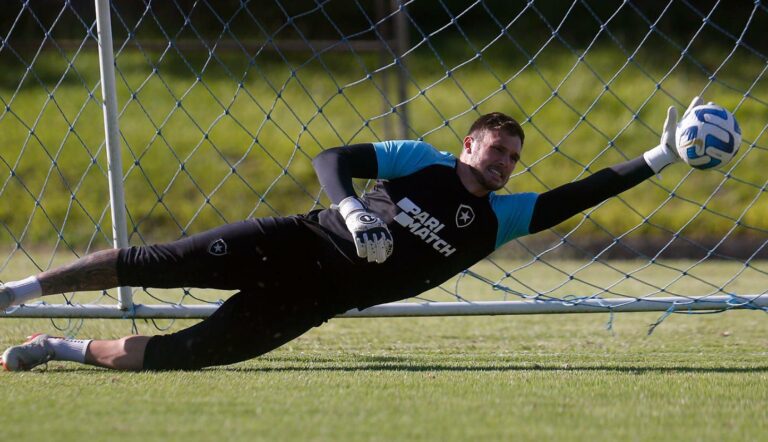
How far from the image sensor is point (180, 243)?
414cm

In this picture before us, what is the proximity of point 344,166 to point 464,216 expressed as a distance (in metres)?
0.52

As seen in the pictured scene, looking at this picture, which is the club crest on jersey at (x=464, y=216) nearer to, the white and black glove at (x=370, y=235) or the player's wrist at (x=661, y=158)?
the white and black glove at (x=370, y=235)

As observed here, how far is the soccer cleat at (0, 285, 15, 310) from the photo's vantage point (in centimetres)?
407

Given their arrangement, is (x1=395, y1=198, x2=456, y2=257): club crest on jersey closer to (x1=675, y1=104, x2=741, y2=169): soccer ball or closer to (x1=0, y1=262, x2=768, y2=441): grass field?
(x1=0, y1=262, x2=768, y2=441): grass field

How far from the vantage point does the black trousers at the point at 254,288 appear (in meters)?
4.14

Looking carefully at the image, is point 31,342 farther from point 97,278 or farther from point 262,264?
point 262,264

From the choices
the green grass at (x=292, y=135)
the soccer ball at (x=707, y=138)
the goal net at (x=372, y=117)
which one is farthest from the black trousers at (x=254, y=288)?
the green grass at (x=292, y=135)

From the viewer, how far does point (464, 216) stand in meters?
4.13

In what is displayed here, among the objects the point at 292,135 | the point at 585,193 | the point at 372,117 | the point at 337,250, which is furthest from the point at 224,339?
the point at 372,117

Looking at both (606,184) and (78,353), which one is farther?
(78,353)

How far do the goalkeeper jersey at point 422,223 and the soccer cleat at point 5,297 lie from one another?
1228mm

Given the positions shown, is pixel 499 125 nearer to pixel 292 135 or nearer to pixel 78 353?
pixel 78 353

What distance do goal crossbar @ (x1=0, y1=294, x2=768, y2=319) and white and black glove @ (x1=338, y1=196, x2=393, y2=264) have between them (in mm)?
887

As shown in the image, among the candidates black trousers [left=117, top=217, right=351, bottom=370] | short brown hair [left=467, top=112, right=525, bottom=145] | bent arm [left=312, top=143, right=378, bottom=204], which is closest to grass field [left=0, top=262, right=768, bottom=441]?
black trousers [left=117, top=217, right=351, bottom=370]
